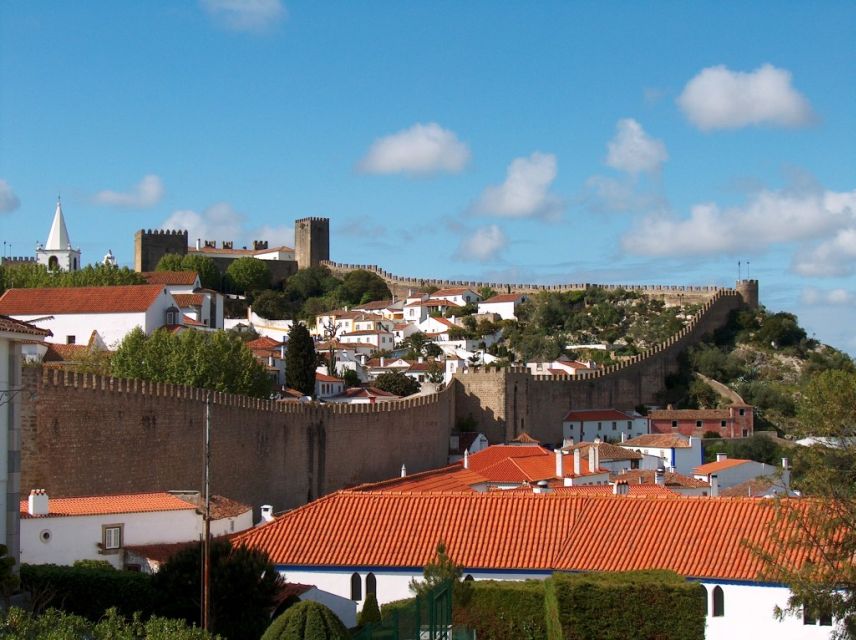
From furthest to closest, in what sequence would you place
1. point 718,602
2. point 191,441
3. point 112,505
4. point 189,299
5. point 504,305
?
point 504,305 < point 189,299 < point 191,441 < point 112,505 < point 718,602

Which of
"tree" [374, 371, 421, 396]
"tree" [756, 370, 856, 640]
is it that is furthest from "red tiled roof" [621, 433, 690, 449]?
"tree" [756, 370, 856, 640]

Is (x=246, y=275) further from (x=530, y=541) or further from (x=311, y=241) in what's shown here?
(x=530, y=541)

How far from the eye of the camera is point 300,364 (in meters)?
52.0

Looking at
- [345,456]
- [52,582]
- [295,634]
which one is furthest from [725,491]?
[295,634]

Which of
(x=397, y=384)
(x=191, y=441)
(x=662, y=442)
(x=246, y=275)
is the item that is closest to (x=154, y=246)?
(x=246, y=275)

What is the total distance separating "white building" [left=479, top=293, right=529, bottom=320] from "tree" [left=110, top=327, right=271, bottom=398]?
32.5 metres

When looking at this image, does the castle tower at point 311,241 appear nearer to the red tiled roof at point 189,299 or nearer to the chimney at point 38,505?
the red tiled roof at point 189,299

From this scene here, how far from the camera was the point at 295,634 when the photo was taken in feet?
40.6

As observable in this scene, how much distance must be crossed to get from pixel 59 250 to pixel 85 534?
57.5 metres

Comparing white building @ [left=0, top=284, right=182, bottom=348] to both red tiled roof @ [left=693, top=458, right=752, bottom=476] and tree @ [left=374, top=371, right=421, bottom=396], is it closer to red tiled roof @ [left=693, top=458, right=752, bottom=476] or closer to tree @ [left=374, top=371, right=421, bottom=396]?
tree @ [left=374, top=371, right=421, bottom=396]

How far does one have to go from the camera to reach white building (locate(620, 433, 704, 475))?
163 feet

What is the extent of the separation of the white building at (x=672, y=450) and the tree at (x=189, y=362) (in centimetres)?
1546

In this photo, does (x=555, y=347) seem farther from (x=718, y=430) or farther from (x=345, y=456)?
(x=345, y=456)

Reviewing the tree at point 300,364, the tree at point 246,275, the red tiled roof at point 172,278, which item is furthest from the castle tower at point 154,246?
the tree at point 300,364
